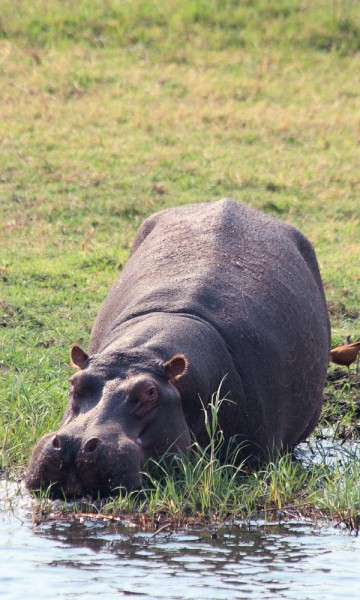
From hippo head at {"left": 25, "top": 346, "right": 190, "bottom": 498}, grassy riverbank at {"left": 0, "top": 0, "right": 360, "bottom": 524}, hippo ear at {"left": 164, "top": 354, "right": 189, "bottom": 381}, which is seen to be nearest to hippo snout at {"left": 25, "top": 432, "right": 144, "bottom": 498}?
hippo head at {"left": 25, "top": 346, "right": 190, "bottom": 498}

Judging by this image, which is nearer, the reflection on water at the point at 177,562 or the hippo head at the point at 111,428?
the reflection on water at the point at 177,562

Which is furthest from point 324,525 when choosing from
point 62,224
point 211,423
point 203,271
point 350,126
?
point 350,126

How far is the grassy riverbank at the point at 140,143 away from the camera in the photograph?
8.46 metres

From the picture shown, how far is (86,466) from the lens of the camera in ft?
16.0

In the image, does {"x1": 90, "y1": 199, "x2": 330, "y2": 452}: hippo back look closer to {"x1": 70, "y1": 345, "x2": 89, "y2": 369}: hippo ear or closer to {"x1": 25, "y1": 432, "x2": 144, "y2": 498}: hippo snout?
{"x1": 70, "y1": 345, "x2": 89, "y2": 369}: hippo ear

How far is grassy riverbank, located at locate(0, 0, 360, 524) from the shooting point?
333 inches

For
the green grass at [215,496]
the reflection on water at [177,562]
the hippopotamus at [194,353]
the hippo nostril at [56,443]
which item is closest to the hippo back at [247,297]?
the hippopotamus at [194,353]

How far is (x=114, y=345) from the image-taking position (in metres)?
5.48

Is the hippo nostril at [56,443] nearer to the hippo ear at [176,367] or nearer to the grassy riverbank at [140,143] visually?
the hippo ear at [176,367]

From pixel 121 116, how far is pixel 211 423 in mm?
8110

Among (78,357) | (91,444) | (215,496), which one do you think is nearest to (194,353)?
(78,357)

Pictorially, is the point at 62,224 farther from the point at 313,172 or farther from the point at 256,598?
the point at 256,598

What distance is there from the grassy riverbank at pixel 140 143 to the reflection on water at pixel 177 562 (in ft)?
2.18

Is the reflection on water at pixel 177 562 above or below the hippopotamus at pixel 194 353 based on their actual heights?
below
